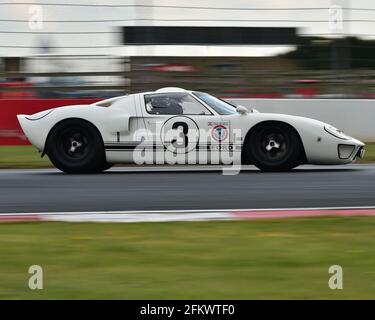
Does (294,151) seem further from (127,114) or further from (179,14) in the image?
(179,14)

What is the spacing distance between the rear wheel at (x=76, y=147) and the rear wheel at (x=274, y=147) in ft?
6.50

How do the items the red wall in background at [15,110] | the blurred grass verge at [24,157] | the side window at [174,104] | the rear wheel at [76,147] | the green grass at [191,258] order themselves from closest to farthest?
1. the green grass at [191,258]
2. the side window at [174,104]
3. the rear wheel at [76,147]
4. the blurred grass verge at [24,157]
5. the red wall in background at [15,110]

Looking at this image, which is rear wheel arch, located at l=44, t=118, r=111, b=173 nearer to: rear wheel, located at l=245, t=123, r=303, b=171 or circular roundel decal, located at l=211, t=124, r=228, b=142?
circular roundel decal, located at l=211, t=124, r=228, b=142

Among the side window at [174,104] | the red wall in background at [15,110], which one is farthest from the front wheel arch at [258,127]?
the red wall in background at [15,110]

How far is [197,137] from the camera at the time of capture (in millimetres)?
10812

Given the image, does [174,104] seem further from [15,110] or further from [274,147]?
[15,110]

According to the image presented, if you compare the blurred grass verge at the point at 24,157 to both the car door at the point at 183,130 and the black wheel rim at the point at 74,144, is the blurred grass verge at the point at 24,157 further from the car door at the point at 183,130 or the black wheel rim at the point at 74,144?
the car door at the point at 183,130

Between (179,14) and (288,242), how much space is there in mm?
9181

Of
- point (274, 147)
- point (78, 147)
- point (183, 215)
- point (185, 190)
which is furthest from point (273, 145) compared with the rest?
point (183, 215)

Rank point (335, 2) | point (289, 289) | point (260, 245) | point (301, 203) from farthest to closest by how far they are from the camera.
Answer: point (335, 2)
point (301, 203)
point (260, 245)
point (289, 289)

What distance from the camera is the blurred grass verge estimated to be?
13.2m

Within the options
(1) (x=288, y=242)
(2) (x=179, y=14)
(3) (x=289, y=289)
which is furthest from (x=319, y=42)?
(3) (x=289, y=289)

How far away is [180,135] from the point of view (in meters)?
10.9

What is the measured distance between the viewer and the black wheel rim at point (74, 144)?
11.2 m
